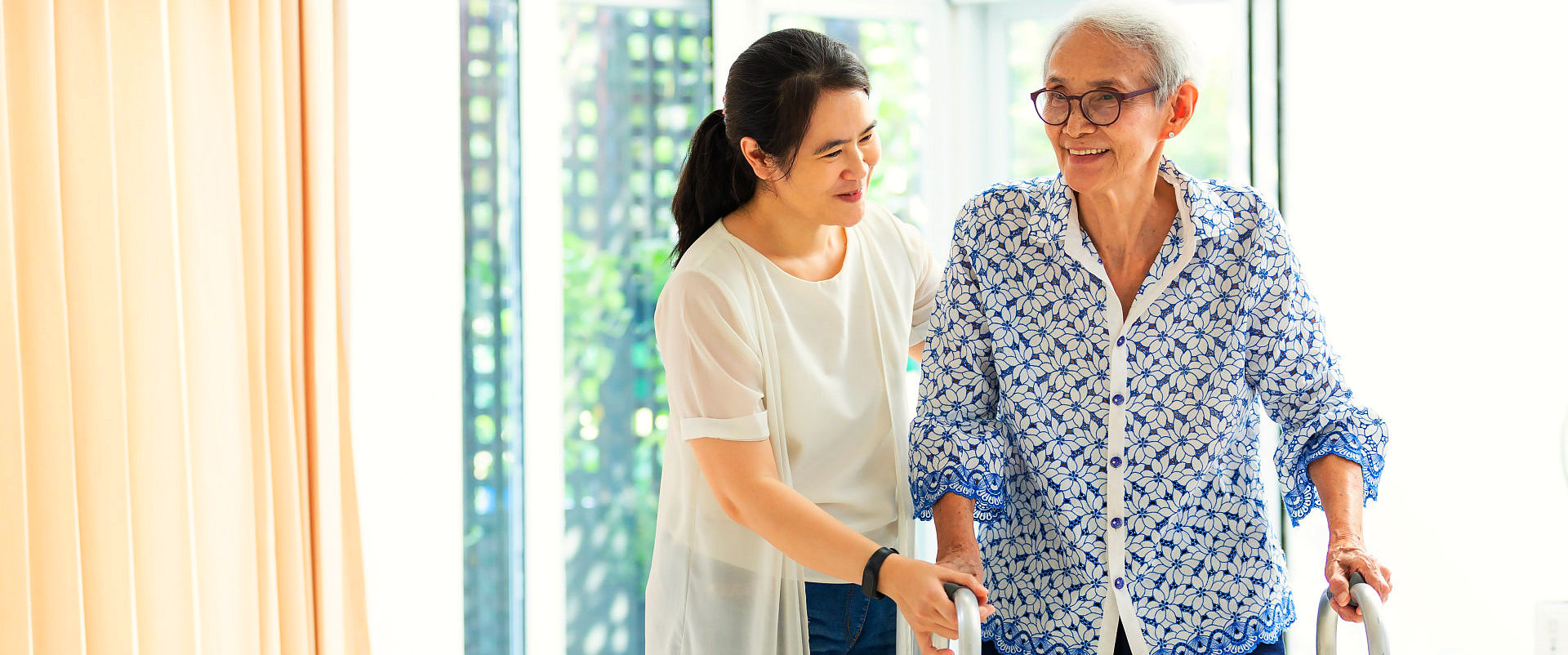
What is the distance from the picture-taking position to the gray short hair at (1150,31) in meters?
1.17

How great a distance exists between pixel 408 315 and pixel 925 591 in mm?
1455

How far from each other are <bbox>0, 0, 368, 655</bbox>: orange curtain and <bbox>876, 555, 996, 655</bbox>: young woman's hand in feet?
4.01

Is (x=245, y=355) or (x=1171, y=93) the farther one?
(x=245, y=355)

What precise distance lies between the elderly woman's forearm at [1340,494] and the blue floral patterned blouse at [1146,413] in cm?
2

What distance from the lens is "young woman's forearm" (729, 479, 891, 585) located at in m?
1.22

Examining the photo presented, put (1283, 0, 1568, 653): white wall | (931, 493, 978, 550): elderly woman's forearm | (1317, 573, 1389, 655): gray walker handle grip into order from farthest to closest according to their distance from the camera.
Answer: (1283, 0, 1568, 653): white wall < (931, 493, 978, 550): elderly woman's forearm < (1317, 573, 1389, 655): gray walker handle grip

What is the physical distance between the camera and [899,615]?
1.44m

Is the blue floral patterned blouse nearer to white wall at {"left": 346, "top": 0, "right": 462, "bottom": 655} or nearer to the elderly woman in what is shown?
the elderly woman

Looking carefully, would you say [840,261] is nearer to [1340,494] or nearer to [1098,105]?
[1098,105]

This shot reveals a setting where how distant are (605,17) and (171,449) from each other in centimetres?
138

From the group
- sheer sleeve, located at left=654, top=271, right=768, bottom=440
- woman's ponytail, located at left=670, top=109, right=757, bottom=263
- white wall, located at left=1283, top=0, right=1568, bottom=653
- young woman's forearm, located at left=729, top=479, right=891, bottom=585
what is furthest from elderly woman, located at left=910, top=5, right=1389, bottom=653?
white wall, located at left=1283, top=0, right=1568, bottom=653

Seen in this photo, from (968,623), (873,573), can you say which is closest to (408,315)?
(873,573)

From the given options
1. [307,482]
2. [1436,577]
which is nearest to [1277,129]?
[1436,577]

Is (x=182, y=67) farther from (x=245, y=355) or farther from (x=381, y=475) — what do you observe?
(x=381, y=475)
